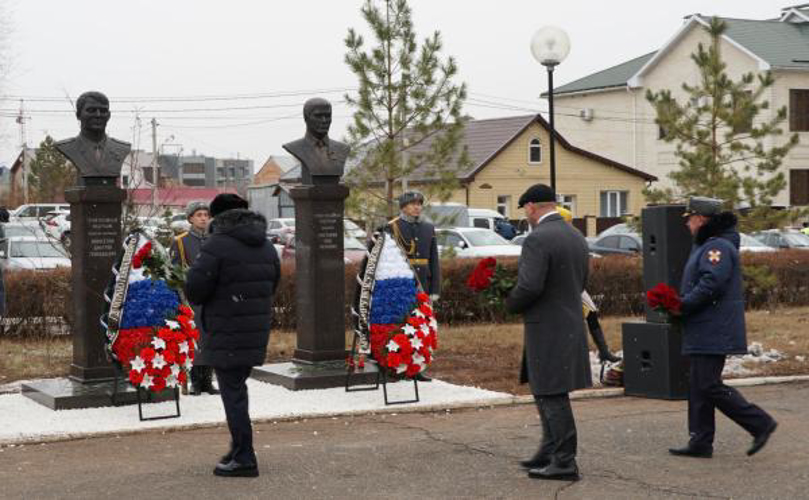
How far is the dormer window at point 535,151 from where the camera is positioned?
5144 cm

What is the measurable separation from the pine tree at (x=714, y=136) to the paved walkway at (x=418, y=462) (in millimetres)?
5461

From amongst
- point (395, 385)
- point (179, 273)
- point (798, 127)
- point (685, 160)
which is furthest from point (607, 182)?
point (179, 273)

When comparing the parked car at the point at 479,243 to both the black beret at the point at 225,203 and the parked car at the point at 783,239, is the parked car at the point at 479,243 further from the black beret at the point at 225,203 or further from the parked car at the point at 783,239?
the black beret at the point at 225,203

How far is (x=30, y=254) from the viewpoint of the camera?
25.0 m

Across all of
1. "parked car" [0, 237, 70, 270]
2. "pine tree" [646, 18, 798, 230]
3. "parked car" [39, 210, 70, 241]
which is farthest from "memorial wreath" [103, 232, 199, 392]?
"parked car" [0, 237, 70, 270]

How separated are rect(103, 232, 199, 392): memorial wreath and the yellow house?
3801 centimetres

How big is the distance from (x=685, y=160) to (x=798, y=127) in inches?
1366

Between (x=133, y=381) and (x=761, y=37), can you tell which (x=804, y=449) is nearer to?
(x=133, y=381)

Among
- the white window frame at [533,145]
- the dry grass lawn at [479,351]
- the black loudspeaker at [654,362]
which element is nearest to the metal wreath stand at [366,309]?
the dry grass lawn at [479,351]

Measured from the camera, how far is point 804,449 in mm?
8789

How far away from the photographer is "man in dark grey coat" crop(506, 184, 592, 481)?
25.2 feet

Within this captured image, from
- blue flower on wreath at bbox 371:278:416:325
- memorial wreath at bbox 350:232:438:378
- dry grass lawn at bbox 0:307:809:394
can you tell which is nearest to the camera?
memorial wreath at bbox 350:232:438:378

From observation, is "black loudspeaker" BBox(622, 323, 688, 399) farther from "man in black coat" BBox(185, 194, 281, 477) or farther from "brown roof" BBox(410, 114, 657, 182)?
"brown roof" BBox(410, 114, 657, 182)

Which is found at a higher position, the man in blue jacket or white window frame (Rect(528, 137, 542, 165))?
white window frame (Rect(528, 137, 542, 165))
